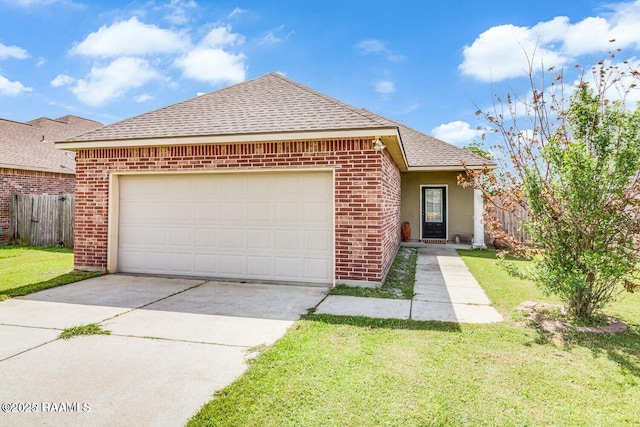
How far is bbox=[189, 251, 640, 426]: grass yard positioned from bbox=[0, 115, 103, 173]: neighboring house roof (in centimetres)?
1490

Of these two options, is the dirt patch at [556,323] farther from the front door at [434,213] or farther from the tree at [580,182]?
the front door at [434,213]

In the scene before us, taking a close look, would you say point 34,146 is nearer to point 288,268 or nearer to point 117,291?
point 117,291

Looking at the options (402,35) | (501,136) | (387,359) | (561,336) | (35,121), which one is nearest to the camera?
(387,359)

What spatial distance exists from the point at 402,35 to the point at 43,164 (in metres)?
14.5

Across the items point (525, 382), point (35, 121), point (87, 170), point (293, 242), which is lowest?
point (525, 382)

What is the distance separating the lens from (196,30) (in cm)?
1018

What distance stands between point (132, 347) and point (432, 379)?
3.01 meters

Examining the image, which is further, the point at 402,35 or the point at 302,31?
the point at 402,35

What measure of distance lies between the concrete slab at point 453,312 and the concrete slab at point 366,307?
17 centimetres

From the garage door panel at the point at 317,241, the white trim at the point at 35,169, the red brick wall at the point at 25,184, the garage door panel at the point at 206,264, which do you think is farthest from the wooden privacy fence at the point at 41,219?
the garage door panel at the point at 317,241

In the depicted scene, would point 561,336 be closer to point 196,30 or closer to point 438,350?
point 438,350

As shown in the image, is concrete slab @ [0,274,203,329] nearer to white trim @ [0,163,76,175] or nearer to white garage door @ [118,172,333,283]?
white garage door @ [118,172,333,283]

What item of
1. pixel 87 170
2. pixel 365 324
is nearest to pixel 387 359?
pixel 365 324

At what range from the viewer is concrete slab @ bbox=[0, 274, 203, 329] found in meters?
4.68
